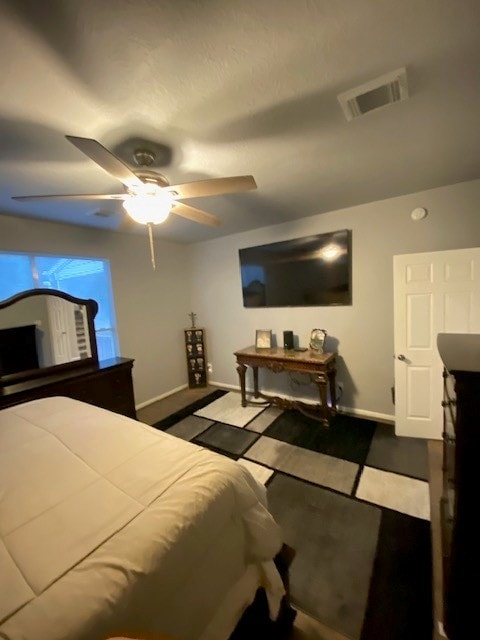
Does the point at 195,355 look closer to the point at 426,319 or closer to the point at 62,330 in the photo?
the point at 62,330

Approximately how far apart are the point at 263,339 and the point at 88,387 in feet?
6.77

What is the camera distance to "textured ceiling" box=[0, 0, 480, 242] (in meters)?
0.83

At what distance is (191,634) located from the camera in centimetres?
78

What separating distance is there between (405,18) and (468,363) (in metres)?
1.21

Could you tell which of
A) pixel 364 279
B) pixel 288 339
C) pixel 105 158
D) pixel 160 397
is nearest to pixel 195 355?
pixel 160 397

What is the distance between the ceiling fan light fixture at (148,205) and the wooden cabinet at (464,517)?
1560 mm

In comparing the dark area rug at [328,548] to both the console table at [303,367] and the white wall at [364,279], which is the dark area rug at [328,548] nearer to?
the console table at [303,367]

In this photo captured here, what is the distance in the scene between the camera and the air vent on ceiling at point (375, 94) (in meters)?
1.10

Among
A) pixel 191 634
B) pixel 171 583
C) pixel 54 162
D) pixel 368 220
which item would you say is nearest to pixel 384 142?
pixel 368 220

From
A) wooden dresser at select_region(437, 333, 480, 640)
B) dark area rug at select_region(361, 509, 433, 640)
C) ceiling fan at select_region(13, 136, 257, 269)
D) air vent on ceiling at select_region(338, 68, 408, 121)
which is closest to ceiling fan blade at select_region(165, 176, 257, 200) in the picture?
ceiling fan at select_region(13, 136, 257, 269)

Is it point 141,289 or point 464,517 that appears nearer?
point 464,517

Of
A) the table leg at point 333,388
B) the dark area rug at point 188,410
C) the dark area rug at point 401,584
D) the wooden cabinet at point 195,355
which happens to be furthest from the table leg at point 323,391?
the wooden cabinet at point 195,355

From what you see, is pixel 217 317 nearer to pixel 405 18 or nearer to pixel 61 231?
pixel 61 231

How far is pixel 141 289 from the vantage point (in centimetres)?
362
